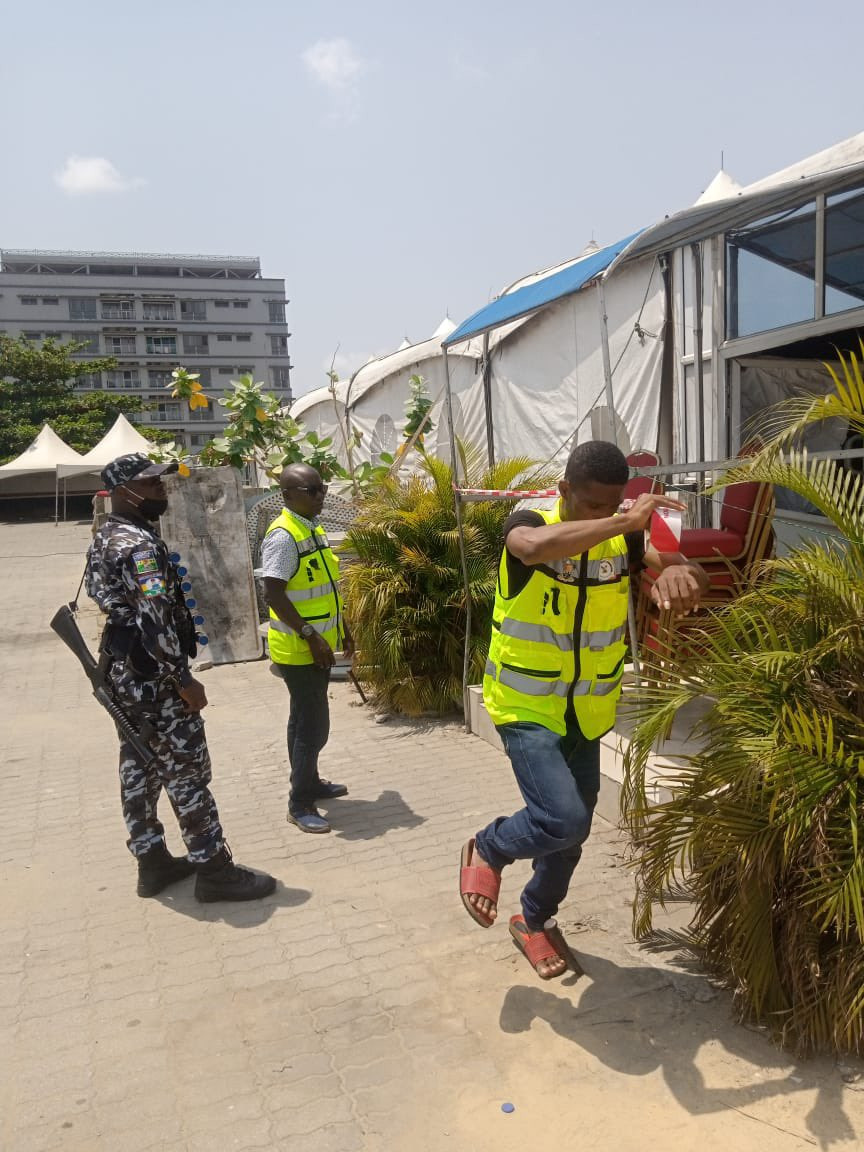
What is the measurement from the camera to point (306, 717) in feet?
14.6

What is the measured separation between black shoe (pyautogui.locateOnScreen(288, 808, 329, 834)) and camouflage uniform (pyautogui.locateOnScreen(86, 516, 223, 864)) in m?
0.74

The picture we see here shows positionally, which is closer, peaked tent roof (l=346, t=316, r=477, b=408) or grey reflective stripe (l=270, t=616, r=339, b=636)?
grey reflective stripe (l=270, t=616, r=339, b=636)

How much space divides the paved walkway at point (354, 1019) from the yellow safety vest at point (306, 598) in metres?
0.94

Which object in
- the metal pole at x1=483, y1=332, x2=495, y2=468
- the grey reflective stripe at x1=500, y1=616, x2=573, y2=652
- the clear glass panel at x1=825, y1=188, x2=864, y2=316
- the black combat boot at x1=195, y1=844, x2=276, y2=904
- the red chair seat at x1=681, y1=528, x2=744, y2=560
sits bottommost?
the black combat boot at x1=195, y1=844, x2=276, y2=904

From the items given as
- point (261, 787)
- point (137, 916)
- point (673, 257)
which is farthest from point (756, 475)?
point (673, 257)

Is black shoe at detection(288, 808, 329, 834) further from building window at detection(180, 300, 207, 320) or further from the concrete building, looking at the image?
building window at detection(180, 300, 207, 320)

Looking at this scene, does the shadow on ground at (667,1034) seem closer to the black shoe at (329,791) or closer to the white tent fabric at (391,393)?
the black shoe at (329,791)

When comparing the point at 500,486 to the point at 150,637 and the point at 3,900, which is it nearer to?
the point at 150,637

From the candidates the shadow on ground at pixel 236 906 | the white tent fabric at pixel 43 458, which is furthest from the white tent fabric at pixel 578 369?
the white tent fabric at pixel 43 458

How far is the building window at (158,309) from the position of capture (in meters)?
75.5

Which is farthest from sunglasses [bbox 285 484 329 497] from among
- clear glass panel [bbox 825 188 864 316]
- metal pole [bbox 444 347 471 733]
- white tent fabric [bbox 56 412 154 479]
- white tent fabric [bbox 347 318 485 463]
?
white tent fabric [bbox 56 412 154 479]

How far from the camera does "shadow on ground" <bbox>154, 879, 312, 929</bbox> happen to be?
364 centimetres

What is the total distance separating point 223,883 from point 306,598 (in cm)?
138

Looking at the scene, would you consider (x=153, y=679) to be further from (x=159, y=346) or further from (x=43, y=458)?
(x=159, y=346)
